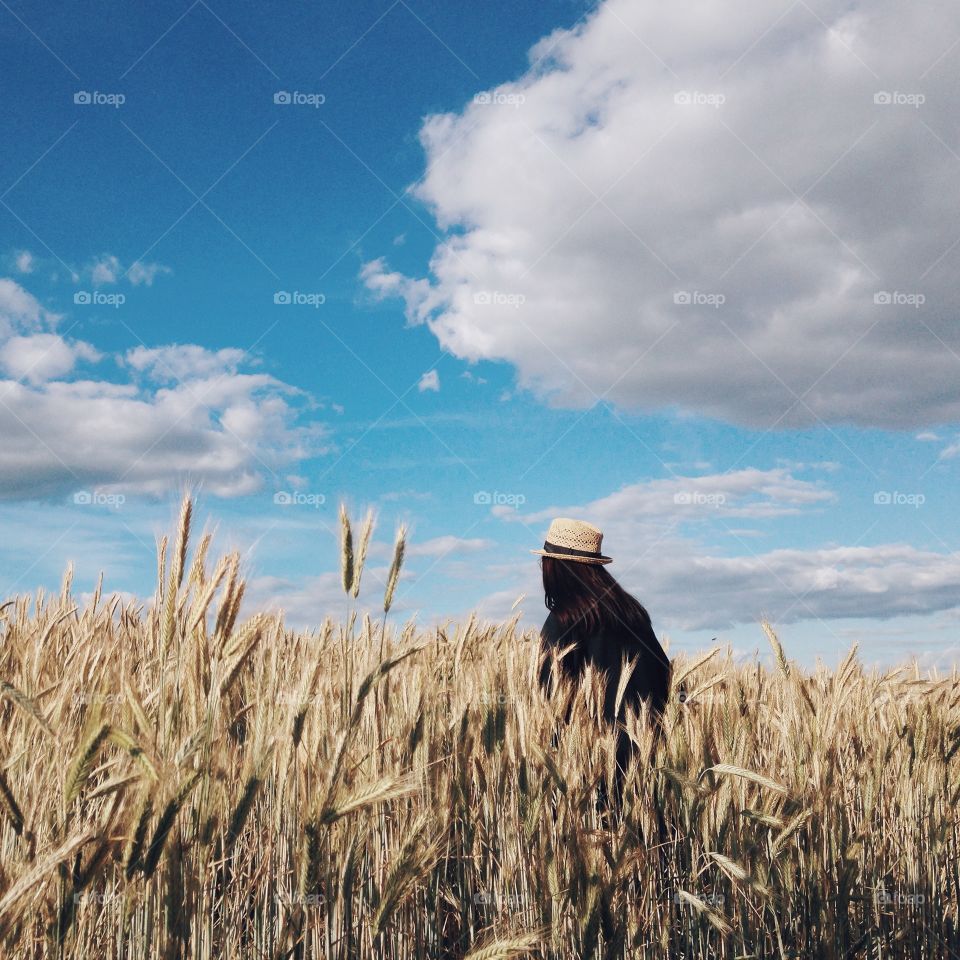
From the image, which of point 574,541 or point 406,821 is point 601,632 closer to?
point 574,541

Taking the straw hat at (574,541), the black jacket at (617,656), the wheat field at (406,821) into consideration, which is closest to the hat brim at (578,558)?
the straw hat at (574,541)

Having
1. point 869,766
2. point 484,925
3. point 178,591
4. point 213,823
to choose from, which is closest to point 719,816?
point 484,925

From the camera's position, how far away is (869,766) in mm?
3031

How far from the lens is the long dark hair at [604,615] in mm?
3357

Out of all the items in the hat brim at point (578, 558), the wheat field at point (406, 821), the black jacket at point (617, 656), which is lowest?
the wheat field at point (406, 821)

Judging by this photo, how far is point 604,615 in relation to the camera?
336 centimetres

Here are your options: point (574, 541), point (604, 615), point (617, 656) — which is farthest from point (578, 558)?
point (617, 656)

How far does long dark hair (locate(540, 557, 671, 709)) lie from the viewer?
11.0ft

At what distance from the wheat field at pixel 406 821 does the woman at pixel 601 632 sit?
31 cm

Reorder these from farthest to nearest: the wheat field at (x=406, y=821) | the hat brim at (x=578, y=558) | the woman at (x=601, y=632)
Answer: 1. the hat brim at (x=578, y=558)
2. the woman at (x=601, y=632)
3. the wheat field at (x=406, y=821)

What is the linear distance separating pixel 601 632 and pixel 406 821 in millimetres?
1515

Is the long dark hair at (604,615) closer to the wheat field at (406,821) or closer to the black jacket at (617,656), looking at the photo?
the black jacket at (617,656)

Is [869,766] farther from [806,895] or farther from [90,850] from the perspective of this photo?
[90,850]

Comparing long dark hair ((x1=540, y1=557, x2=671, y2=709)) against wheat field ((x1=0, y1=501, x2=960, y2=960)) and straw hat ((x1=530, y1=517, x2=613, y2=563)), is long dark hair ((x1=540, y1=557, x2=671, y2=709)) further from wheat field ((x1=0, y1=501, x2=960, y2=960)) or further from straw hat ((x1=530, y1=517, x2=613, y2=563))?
wheat field ((x1=0, y1=501, x2=960, y2=960))
